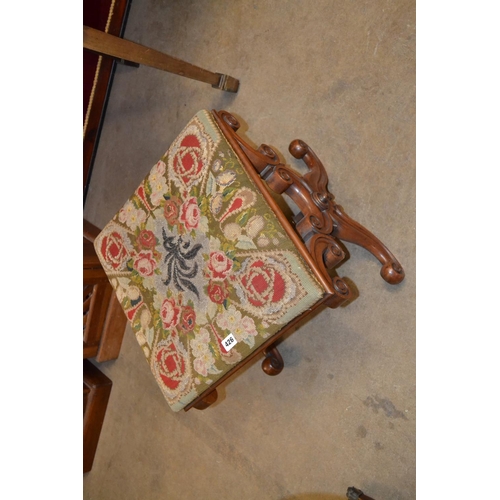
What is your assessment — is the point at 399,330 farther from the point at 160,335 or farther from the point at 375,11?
the point at 375,11

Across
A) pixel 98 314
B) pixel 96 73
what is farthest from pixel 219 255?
pixel 96 73

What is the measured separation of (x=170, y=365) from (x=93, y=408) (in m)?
1.06

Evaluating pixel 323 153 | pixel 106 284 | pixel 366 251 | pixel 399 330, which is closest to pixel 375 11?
pixel 323 153

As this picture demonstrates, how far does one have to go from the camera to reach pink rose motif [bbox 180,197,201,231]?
3.50ft

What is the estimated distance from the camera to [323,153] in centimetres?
134

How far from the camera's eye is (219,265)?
102 cm

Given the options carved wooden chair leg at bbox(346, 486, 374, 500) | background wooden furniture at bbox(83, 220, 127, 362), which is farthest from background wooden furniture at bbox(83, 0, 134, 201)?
carved wooden chair leg at bbox(346, 486, 374, 500)

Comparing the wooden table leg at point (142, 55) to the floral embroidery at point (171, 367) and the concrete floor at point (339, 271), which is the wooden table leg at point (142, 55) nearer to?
the concrete floor at point (339, 271)

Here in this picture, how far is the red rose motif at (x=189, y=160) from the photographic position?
1066mm

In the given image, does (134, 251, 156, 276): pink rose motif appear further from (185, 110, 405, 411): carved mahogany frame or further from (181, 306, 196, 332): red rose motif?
(185, 110, 405, 411): carved mahogany frame

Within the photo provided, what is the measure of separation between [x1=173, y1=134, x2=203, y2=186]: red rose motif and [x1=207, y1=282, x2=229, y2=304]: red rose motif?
264 mm

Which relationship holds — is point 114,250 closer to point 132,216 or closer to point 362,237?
point 132,216
